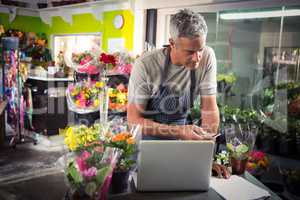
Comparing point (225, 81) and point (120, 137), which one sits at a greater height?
point (225, 81)

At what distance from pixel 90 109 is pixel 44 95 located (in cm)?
166

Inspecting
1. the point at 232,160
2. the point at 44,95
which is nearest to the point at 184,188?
the point at 232,160

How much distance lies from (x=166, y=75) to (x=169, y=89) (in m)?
0.08

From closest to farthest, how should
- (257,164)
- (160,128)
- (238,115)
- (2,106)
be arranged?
1. (160,128)
2. (257,164)
3. (238,115)
4. (2,106)

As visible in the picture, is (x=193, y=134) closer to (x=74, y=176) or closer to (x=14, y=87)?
(x=74, y=176)

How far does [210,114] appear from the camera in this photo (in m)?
1.71

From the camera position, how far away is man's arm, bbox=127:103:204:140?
1338 millimetres

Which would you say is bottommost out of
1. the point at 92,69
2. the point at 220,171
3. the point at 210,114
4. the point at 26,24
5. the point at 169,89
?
the point at 220,171

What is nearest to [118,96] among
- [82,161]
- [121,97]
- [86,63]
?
[121,97]

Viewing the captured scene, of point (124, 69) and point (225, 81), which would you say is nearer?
point (225, 81)

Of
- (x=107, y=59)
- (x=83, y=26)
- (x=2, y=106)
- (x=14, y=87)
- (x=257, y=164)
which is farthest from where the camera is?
(x=83, y=26)

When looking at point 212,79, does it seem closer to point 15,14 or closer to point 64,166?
point 64,166

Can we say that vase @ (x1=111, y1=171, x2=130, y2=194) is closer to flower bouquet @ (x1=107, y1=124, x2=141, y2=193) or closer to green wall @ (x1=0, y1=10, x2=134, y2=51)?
flower bouquet @ (x1=107, y1=124, x2=141, y2=193)

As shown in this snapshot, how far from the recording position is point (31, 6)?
625 cm
